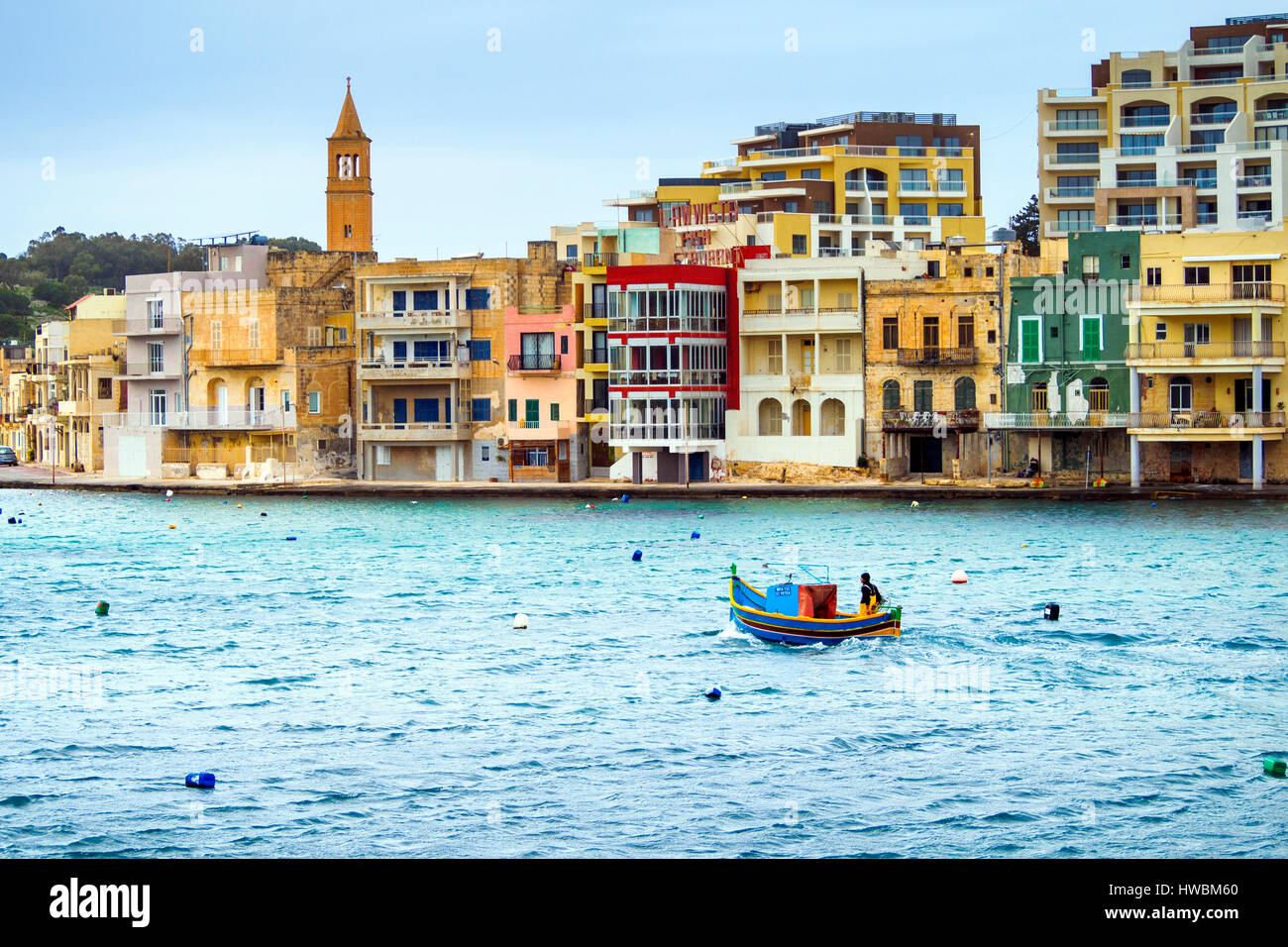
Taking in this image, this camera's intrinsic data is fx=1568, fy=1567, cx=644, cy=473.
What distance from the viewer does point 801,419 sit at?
270ft

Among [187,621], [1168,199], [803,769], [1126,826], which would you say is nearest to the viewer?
[1126,826]

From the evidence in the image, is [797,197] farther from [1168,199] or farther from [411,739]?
[411,739]

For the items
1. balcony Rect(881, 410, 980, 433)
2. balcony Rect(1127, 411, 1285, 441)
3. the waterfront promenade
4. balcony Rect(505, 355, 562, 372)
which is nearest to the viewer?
balcony Rect(1127, 411, 1285, 441)

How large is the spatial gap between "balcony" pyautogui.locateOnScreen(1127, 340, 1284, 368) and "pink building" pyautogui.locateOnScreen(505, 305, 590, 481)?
1152 inches

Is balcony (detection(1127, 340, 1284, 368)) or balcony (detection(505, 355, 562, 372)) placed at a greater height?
balcony (detection(505, 355, 562, 372))

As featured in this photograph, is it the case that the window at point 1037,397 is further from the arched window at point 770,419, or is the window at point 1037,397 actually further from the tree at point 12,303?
the tree at point 12,303

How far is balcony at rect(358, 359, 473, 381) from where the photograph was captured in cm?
8662

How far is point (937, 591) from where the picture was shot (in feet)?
151

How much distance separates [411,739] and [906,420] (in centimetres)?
5616

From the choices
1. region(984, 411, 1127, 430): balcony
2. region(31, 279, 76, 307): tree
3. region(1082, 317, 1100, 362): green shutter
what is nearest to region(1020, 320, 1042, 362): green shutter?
region(1082, 317, 1100, 362): green shutter

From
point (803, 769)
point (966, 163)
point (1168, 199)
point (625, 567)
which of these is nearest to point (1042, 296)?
point (1168, 199)

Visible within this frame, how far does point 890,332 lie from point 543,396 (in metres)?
19.2

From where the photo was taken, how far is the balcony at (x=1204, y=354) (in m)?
72.6

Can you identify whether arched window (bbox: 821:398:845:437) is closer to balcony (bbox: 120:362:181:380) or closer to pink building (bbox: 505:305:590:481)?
pink building (bbox: 505:305:590:481)
